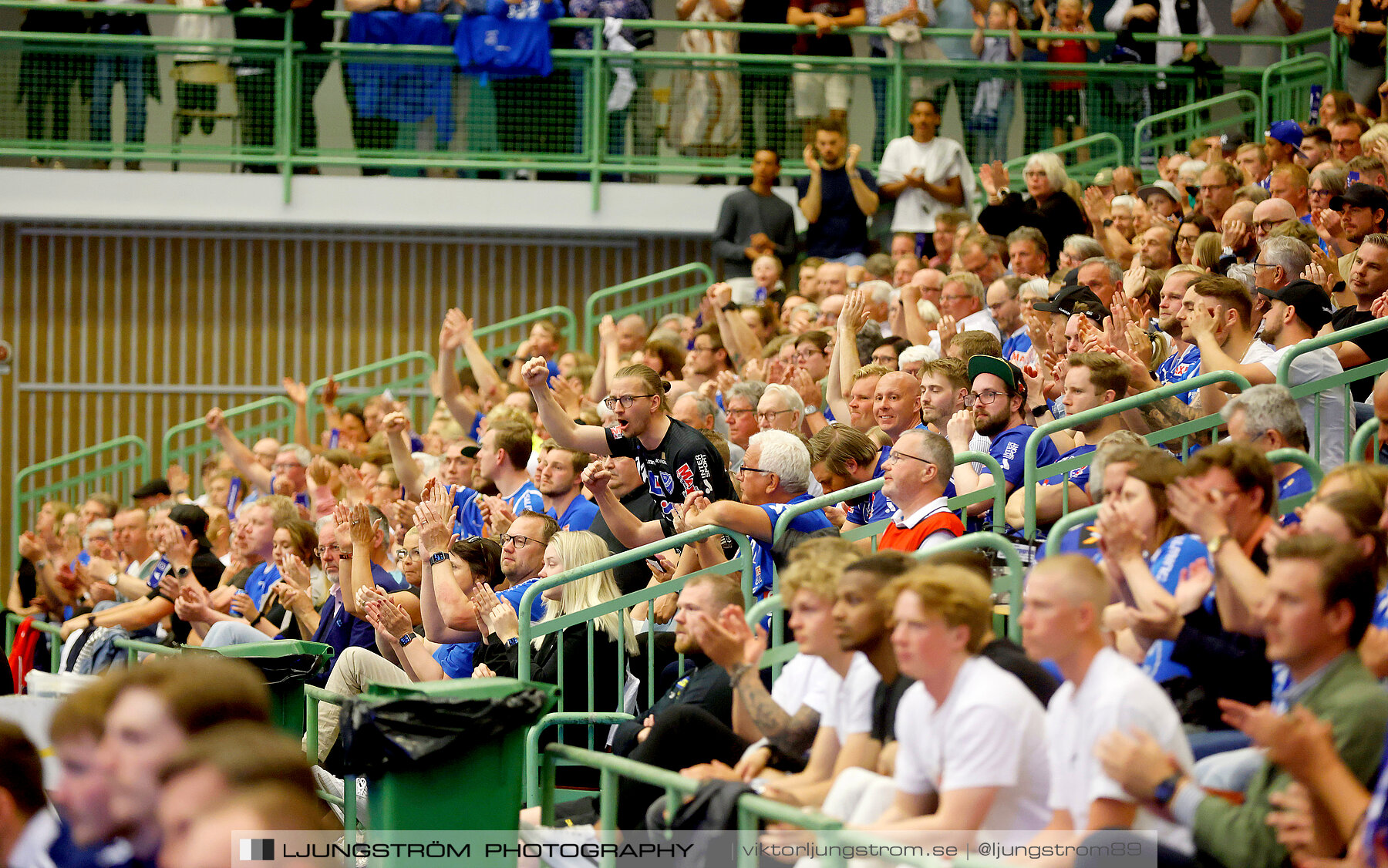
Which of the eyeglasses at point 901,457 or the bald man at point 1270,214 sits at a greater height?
the bald man at point 1270,214

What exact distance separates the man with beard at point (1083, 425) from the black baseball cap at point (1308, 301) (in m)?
1.00

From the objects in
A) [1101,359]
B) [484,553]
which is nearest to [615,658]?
[484,553]

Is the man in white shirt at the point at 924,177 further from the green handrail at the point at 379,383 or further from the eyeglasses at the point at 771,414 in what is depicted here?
the eyeglasses at the point at 771,414

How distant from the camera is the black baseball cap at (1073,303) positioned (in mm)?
7730

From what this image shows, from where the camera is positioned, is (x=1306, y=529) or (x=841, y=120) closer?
(x=1306, y=529)

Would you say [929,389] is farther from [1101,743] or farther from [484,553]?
[1101,743]

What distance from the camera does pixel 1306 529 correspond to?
4184 millimetres

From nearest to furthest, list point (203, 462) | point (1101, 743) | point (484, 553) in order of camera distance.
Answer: point (1101, 743), point (484, 553), point (203, 462)

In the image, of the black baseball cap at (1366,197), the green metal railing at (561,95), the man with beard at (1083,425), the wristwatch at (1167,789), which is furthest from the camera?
the green metal railing at (561,95)

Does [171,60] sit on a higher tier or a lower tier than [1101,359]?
higher

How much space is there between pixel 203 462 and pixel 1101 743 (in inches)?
496

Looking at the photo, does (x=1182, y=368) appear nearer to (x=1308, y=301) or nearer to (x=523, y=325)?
(x=1308, y=301)

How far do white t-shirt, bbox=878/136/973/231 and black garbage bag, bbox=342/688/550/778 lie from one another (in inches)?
338

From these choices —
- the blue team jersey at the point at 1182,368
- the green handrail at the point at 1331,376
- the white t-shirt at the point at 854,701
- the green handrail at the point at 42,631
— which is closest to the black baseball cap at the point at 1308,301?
the green handrail at the point at 1331,376
